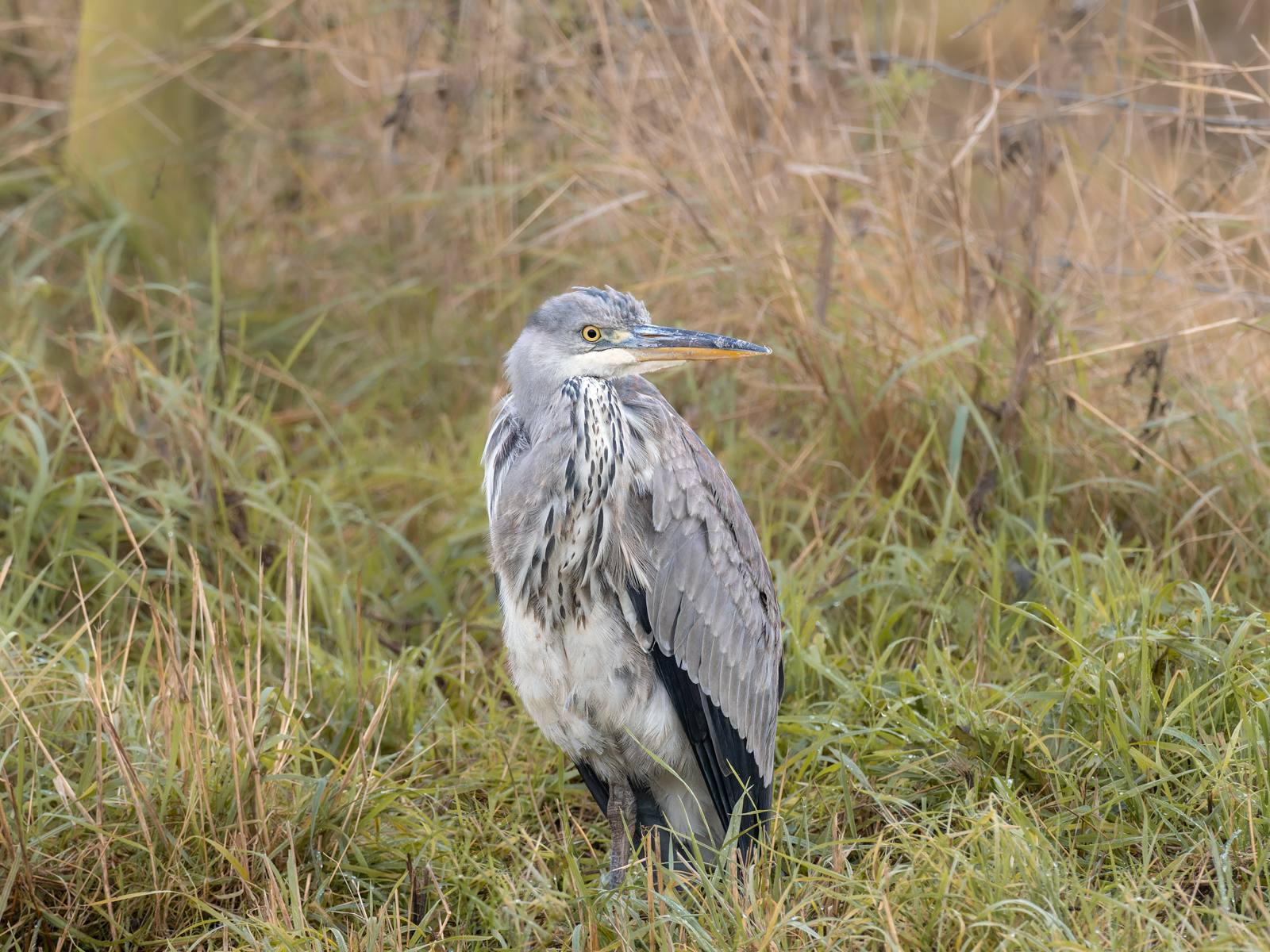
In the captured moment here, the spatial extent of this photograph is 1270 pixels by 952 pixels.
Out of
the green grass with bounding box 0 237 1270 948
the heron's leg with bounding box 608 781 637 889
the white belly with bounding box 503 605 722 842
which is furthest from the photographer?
the heron's leg with bounding box 608 781 637 889

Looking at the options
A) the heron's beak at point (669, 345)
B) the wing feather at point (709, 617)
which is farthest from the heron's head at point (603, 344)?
the wing feather at point (709, 617)

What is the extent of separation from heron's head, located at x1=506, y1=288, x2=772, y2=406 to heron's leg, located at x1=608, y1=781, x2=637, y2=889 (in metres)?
1.04

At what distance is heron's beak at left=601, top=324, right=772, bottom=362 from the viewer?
2.91 meters

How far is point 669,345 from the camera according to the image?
115 inches

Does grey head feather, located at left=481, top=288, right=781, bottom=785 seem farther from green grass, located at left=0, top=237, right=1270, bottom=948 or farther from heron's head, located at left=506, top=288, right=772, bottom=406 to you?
green grass, located at left=0, top=237, right=1270, bottom=948

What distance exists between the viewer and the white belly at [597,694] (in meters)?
2.77

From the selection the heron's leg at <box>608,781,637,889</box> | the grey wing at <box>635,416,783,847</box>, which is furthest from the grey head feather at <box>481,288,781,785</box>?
the heron's leg at <box>608,781,637,889</box>

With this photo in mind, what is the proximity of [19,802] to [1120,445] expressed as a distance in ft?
11.5

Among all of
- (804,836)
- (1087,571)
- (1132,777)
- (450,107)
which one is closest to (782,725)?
(804,836)

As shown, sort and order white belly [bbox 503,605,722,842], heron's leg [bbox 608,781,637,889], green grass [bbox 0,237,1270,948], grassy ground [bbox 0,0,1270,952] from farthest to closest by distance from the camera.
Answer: heron's leg [bbox 608,781,637,889]
white belly [bbox 503,605,722,842]
grassy ground [bbox 0,0,1270,952]
green grass [bbox 0,237,1270,948]

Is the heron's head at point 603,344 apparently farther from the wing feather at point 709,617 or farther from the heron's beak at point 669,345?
the wing feather at point 709,617

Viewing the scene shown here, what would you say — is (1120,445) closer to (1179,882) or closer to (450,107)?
(1179,882)

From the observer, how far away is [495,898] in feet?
8.93

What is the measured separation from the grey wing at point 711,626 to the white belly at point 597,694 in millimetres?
66
